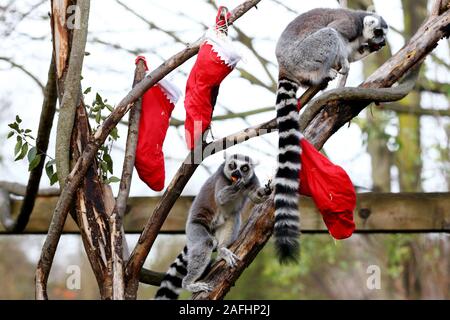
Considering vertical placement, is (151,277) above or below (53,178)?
below

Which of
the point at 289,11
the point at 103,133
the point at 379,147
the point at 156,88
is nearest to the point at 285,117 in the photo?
the point at 156,88

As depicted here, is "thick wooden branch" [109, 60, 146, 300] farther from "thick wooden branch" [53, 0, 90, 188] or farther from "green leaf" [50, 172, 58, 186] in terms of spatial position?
"green leaf" [50, 172, 58, 186]

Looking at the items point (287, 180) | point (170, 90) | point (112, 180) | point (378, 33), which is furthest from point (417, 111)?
→ point (112, 180)

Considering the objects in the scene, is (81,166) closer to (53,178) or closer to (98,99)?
(53,178)

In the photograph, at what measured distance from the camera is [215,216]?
5633 mm

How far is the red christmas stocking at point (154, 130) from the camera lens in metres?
4.69

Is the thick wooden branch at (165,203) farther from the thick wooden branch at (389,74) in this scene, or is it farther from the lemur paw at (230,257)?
the thick wooden branch at (389,74)

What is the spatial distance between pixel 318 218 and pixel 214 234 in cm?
82

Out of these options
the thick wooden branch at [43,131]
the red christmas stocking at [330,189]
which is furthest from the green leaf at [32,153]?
the red christmas stocking at [330,189]

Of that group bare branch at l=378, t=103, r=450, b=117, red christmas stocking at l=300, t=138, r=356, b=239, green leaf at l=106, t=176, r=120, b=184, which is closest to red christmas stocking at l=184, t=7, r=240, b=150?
green leaf at l=106, t=176, r=120, b=184

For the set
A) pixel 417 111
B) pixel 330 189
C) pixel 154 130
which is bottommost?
pixel 330 189

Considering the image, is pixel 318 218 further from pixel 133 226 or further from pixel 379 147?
pixel 379 147

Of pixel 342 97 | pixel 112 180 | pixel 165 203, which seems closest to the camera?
pixel 165 203

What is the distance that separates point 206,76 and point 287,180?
0.80m
